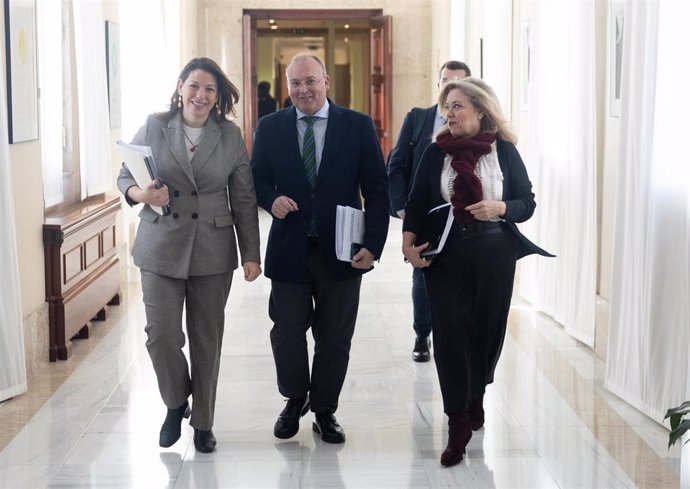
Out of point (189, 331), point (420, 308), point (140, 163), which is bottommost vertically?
point (420, 308)

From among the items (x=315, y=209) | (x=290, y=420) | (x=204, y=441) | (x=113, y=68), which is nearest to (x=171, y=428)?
(x=204, y=441)

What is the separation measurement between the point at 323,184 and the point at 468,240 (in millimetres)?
741

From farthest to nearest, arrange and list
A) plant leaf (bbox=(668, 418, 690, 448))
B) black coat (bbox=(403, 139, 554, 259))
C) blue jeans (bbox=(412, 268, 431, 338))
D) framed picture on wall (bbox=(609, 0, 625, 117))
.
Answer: framed picture on wall (bbox=(609, 0, 625, 117))
blue jeans (bbox=(412, 268, 431, 338))
black coat (bbox=(403, 139, 554, 259))
plant leaf (bbox=(668, 418, 690, 448))

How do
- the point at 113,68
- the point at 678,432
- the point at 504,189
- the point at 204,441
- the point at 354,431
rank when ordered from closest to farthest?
the point at 678,432 → the point at 504,189 → the point at 204,441 → the point at 354,431 → the point at 113,68

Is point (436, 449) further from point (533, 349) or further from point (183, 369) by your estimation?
point (533, 349)

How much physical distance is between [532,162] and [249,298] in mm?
2807

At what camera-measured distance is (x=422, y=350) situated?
6.89m

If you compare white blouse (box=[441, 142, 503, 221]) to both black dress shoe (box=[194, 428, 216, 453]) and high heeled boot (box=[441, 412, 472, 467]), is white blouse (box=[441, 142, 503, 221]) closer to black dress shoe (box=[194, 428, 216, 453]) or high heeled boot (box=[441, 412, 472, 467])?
high heeled boot (box=[441, 412, 472, 467])

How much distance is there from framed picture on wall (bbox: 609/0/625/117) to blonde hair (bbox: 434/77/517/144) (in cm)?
232

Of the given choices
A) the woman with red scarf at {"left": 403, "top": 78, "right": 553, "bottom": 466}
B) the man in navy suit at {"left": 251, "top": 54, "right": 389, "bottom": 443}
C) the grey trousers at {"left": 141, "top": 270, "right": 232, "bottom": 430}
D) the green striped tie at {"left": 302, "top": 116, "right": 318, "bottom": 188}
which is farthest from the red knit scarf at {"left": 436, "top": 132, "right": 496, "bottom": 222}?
the grey trousers at {"left": 141, "top": 270, "right": 232, "bottom": 430}

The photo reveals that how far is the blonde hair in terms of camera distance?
4.70 m

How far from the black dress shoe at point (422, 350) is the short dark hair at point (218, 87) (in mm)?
2582

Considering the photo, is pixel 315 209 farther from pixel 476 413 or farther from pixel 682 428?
pixel 682 428

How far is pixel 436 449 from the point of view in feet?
16.4
